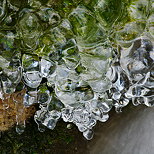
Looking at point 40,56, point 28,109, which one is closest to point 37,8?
point 40,56


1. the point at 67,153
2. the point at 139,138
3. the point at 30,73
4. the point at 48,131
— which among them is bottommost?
the point at 67,153

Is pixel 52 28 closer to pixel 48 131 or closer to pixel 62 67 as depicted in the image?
pixel 62 67

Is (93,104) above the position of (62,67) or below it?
below

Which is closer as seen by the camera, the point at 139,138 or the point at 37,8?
the point at 37,8

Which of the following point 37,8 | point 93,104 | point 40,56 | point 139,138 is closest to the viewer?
point 37,8

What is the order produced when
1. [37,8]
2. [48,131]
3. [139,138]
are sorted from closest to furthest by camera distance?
1. [37,8]
2. [139,138]
3. [48,131]

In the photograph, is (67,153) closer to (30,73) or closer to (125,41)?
(30,73)
